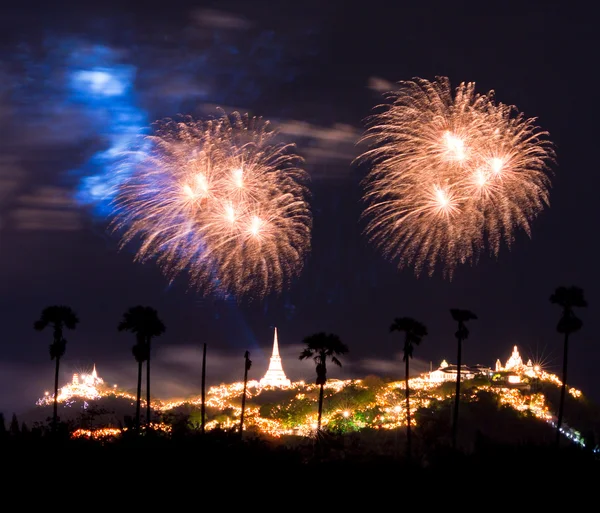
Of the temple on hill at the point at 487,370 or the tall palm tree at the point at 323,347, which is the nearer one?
the tall palm tree at the point at 323,347

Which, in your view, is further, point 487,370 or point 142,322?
point 487,370

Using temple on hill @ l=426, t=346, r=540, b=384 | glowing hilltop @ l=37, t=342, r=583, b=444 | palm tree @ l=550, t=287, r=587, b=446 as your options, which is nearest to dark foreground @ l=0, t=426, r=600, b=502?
palm tree @ l=550, t=287, r=587, b=446

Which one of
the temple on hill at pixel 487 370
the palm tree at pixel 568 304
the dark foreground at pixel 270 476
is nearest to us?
the dark foreground at pixel 270 476

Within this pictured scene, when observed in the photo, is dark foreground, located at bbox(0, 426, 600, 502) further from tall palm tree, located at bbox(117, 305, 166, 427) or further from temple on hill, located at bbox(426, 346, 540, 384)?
temple on hill, located at bbox(426, 346, 540, 384)

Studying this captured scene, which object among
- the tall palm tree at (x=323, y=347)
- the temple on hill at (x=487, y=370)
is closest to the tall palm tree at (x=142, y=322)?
the tall palm tree at (x=323, y=347)

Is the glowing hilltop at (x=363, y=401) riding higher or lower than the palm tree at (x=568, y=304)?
lower

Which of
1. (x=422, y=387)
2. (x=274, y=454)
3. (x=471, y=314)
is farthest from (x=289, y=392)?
(x=274, y=454)

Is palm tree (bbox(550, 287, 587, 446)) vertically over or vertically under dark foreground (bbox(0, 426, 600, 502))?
over

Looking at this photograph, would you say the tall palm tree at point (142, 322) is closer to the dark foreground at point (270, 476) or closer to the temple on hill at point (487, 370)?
the dark foreground at point (270, 476)

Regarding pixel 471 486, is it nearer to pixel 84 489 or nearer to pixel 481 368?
pixel 84 489

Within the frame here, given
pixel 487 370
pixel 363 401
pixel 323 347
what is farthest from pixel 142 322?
pixel 487 370

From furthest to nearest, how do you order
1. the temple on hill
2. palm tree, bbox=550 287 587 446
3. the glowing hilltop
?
the temple on hill
the glowing hilltop
palm tree, bbox=550 287 587 446

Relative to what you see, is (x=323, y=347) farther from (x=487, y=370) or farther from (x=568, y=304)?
(x=487, y=370)
